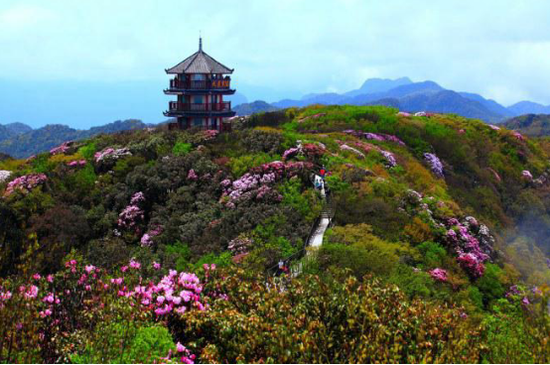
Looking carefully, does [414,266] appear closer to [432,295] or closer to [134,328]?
[432,295]

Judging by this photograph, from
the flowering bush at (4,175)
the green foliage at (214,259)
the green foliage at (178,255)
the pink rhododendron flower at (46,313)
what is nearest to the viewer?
the pink rhododendron flower at (46,313)

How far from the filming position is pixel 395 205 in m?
24.4

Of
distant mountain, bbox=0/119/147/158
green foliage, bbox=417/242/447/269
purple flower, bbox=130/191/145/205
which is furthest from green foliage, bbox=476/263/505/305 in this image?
distant mountain, bbox=0/119/147/158

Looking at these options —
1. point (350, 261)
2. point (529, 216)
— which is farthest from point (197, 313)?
point (529, 216)

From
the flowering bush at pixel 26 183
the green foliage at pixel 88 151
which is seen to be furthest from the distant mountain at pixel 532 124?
the flowering bush at pixel 26 183

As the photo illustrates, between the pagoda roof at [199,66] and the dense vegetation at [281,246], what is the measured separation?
735 centimetres

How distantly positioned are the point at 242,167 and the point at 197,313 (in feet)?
58.9

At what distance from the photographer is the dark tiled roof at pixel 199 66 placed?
40.0 meters

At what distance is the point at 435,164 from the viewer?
131 ft

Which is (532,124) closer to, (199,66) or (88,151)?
(199,66)

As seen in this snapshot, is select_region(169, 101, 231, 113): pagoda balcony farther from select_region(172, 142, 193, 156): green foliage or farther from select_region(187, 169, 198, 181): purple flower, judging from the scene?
select_region(187, 169, 198, 181): purple flower

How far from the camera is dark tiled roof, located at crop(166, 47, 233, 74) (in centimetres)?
4003

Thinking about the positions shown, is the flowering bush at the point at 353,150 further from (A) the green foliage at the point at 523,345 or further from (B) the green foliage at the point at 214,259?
(A) the green foliage at the point at 523,345

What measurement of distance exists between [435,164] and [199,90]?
62.0 feet
